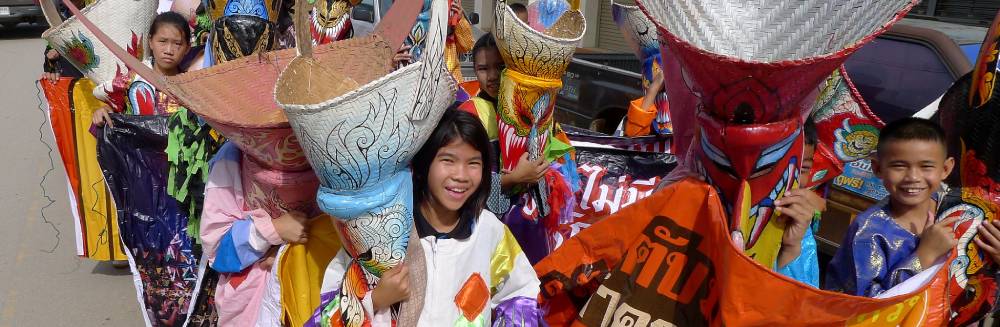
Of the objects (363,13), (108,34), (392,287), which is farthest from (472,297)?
(363,13)

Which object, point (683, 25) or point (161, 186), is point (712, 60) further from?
point (161, 186)

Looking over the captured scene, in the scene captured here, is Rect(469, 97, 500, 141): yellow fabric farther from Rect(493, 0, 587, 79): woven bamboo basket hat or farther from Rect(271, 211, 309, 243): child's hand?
Rect(271, 211, 309, 243): child's hand

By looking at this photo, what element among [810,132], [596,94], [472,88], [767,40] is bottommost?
[596,94]

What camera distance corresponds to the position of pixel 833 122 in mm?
2033

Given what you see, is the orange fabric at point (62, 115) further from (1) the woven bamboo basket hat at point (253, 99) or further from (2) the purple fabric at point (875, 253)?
(2) the purple fabric at point (875, 253)

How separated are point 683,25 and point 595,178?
1749 millimetres

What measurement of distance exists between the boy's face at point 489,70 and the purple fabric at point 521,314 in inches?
38.8

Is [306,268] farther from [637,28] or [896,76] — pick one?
[896,76]

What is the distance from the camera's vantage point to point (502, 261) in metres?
2.10

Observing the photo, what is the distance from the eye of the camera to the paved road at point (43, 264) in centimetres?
406

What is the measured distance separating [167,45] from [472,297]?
84.0 inches

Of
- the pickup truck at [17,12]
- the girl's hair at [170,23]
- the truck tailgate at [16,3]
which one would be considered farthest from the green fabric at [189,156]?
the truck tailgate at [16,3]

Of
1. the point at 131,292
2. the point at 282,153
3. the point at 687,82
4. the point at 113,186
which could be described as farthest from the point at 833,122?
the point at 131,292

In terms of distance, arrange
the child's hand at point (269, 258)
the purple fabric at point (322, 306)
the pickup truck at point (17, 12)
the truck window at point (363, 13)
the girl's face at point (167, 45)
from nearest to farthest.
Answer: the purple fabric at point (322, 306) < the child's hand at point (269, 258) < the girl's face at point (167, 45) < the truck window at point (363, 13) < the pickup truck at point (17, 12)
